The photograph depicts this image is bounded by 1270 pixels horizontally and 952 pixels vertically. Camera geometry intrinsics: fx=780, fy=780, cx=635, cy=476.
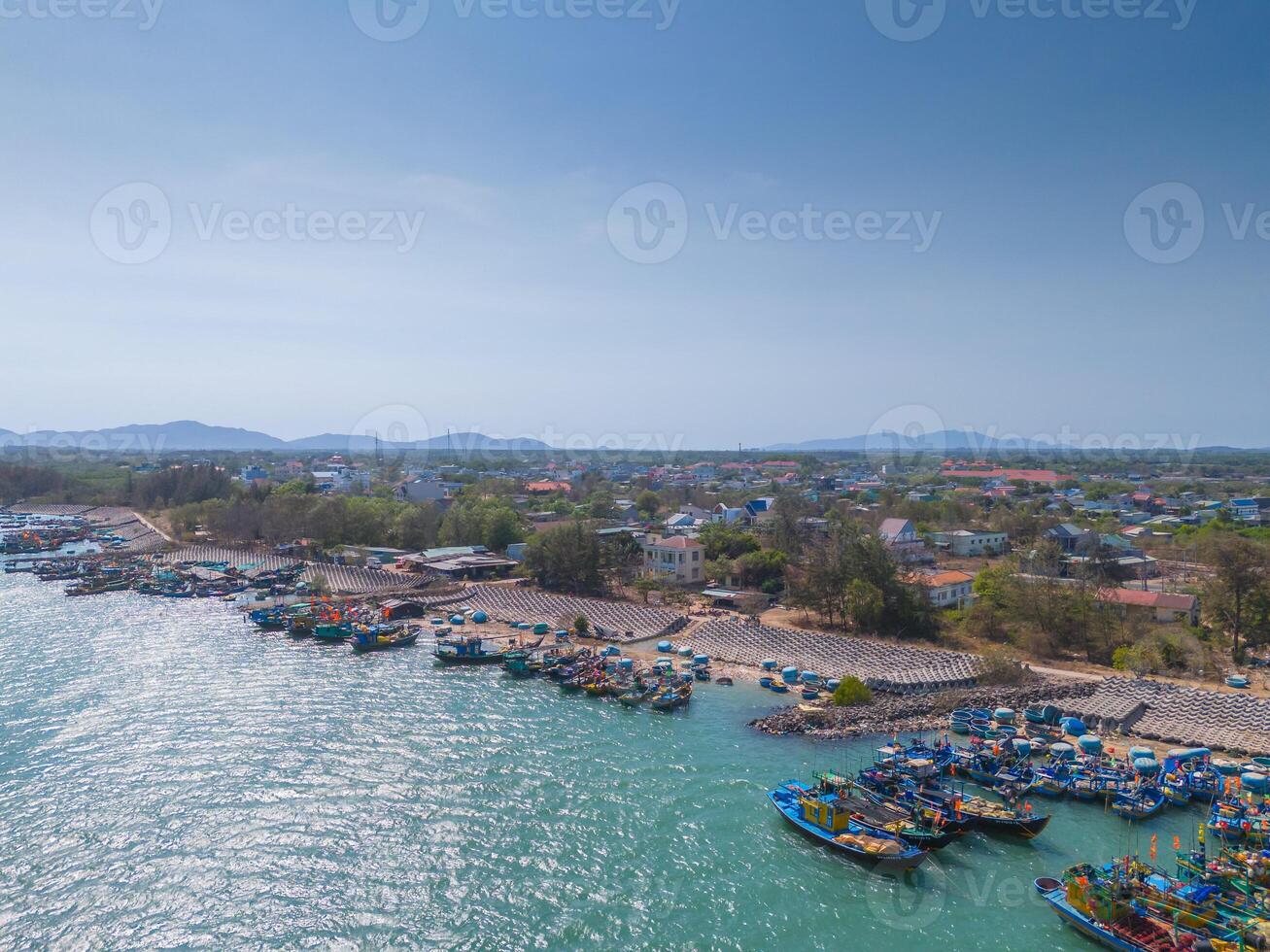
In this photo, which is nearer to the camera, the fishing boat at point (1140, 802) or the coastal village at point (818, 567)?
the fishing boat at point (1140, 802)

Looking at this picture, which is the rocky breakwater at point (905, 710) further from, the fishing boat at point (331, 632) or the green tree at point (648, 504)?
the green tree at point (648, 504)

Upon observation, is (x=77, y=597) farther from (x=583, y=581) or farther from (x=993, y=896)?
(x=993, y=896)

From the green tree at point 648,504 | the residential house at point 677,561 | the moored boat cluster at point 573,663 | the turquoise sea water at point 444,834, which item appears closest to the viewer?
the turquoise sea water at point 444,834

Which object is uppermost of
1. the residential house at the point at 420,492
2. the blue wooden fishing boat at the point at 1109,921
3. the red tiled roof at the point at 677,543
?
the residential house at the point at 420,492

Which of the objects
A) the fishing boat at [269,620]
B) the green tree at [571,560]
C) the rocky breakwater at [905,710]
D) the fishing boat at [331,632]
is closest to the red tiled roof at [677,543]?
the green tree at [571,560]

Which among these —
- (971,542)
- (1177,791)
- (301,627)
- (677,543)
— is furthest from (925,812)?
(971,542)

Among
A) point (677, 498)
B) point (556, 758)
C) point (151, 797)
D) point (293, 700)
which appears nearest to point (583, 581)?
point (293, 700)

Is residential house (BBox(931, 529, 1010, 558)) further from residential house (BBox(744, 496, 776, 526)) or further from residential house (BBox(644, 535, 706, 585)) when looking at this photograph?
residential house (BBox(644, 535, 706, 585))
